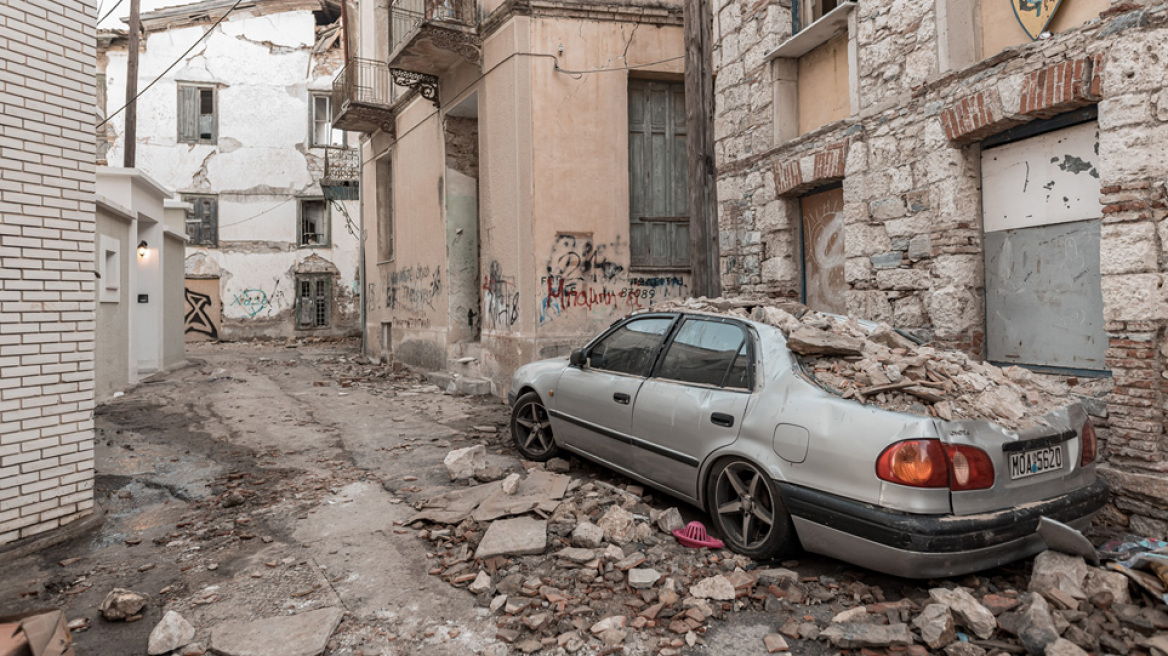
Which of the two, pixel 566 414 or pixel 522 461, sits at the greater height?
pixel 566 414

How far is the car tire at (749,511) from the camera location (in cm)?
356

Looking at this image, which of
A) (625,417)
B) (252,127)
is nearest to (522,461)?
(625,417)

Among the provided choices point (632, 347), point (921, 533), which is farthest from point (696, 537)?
point (632, 347)

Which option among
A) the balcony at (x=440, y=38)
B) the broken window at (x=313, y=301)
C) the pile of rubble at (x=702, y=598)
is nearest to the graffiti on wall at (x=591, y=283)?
the balcony at (x=440, y=38)

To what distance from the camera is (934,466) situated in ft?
10.1

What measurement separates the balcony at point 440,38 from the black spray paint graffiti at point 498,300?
11.4 feet

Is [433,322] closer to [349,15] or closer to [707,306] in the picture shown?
[707,306]

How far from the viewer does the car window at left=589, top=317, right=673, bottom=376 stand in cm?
483

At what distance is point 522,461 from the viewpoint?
19.8 feet

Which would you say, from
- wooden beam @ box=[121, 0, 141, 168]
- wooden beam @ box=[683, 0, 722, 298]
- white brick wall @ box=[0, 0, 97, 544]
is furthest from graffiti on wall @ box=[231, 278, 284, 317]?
wooden beam @ box=[683, 0, 722, 298]

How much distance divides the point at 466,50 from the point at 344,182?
11.5 metres

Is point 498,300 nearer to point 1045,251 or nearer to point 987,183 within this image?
point 987,183

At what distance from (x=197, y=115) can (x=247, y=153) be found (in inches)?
82.5

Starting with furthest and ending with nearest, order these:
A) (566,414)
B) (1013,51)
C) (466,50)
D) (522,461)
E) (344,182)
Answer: (344,182) < (466,50) < (522,461) < (566,414) < (1013,51)
